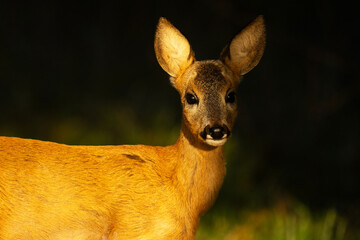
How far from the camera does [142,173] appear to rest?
176 inches

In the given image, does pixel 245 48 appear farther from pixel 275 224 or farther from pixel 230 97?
pixel 275 224

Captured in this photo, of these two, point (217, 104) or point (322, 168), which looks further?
point (322, 168)

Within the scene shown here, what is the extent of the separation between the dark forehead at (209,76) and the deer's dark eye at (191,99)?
0.08 metres

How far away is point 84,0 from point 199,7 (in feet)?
4.85

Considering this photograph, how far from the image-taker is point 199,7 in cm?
934

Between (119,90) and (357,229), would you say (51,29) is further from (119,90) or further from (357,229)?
(357,229)

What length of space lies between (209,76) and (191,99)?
18 cm

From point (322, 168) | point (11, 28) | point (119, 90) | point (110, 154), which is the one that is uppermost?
point (110, 154)

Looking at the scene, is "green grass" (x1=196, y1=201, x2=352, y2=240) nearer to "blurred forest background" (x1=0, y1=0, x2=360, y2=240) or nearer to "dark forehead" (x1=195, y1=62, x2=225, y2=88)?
"blurred forest background" (x1=0, y1=0, x2=360, y2=240)

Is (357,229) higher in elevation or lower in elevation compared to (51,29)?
lower

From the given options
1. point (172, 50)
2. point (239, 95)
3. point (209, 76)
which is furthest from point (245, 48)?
point (239, 95)

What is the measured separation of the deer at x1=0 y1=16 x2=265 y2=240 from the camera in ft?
13.5

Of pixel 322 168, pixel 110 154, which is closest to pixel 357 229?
pixel 322 168

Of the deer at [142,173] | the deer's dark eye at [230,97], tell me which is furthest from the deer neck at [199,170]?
the deer's dark eye at [230,97]
